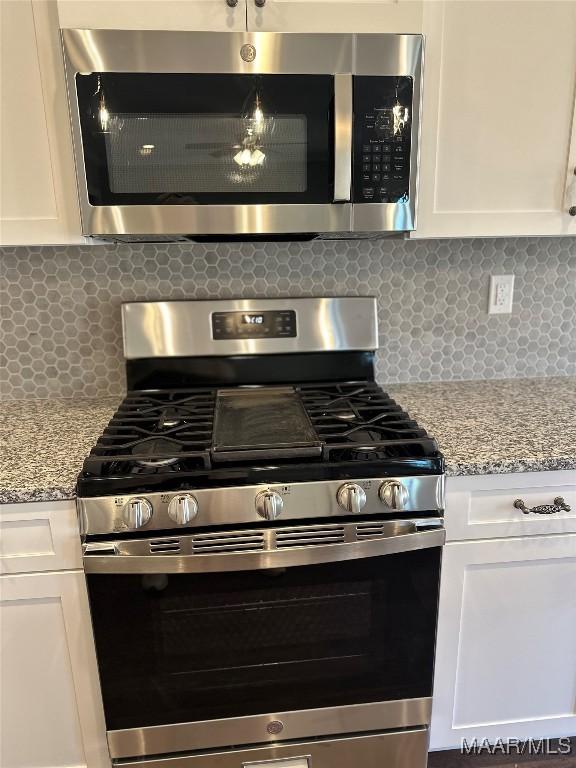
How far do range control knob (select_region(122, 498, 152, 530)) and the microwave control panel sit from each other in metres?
0.84

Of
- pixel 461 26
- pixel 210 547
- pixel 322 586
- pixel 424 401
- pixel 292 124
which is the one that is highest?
pixel 461 26

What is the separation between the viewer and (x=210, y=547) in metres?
1.16

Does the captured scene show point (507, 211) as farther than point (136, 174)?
Yes

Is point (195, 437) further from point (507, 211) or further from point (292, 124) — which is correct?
point (507, 211)

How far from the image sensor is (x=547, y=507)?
4.16ft

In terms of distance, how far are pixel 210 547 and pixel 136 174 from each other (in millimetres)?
842

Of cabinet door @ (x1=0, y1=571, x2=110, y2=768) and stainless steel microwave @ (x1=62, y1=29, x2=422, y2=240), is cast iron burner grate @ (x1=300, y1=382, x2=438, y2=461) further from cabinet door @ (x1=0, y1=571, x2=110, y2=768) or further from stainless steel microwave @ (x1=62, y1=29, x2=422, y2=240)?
cabinet door @ (x1=0, y1=571, x2=110, y2=768)

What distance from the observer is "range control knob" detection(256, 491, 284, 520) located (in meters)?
1.13

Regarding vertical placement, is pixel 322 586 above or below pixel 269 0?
below

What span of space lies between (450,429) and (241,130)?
87 centimetres

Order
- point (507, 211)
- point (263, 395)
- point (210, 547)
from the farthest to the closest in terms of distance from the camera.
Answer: point (263, 395) < point (507, 211) < point (210, 547)

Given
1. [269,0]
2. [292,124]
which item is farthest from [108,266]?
[269,0]

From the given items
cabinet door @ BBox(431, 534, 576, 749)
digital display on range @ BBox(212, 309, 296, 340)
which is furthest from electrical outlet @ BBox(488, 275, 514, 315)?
cabinet door @ BBox(431, 534, 576, 749)

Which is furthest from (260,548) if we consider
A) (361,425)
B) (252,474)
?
(361,425)
